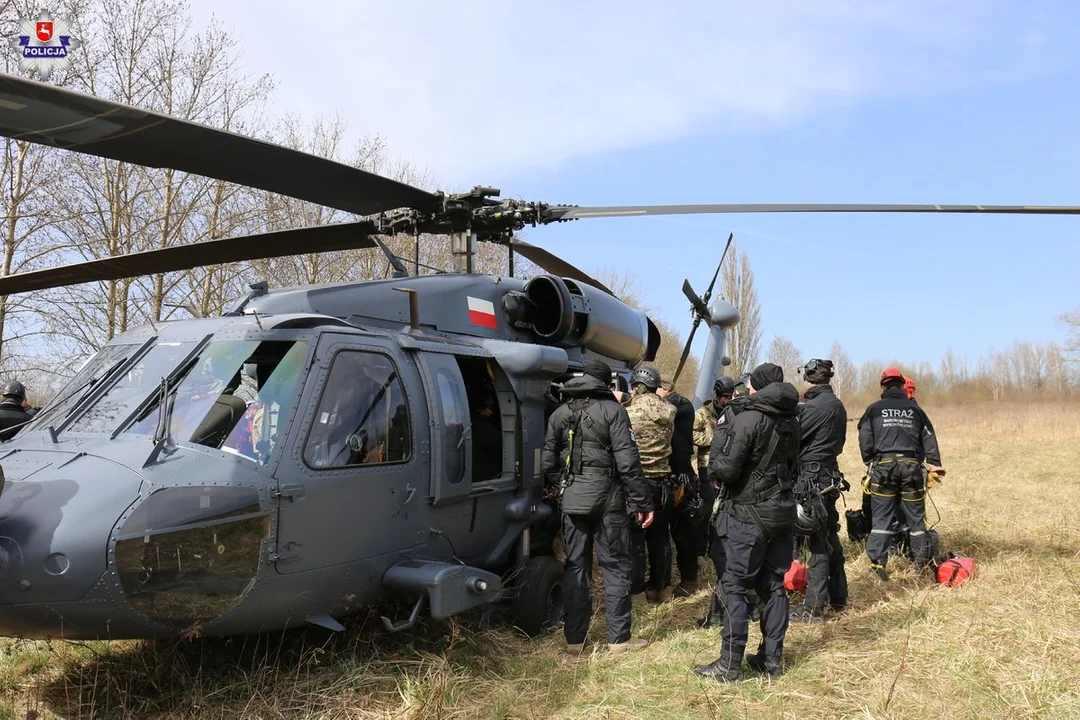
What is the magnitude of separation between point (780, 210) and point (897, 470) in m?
2.73

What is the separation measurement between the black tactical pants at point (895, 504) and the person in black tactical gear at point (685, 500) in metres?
1.46

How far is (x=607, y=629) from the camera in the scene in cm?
532

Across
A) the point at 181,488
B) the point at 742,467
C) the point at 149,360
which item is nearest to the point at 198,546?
the point at 181,488

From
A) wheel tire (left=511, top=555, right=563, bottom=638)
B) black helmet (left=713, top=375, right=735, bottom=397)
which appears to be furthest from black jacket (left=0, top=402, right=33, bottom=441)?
black helmet (left=713, top=375, right=735, bottom=397)

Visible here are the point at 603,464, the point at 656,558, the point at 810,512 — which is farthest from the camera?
the point at 656,558

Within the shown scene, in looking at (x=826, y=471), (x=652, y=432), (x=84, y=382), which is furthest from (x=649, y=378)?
(x=84, y=382)

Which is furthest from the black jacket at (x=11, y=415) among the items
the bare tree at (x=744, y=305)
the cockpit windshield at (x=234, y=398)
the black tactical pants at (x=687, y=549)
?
the bare tree at (x=744, y=305)

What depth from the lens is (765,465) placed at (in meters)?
4.61

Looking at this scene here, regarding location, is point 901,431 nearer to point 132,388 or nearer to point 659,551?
point 659,551

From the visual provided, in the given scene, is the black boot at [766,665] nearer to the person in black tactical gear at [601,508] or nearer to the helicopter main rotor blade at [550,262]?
the person in black tactical gear at [601,508]

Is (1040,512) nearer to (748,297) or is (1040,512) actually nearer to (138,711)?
(138,711)

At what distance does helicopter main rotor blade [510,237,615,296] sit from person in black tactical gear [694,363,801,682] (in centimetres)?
282
